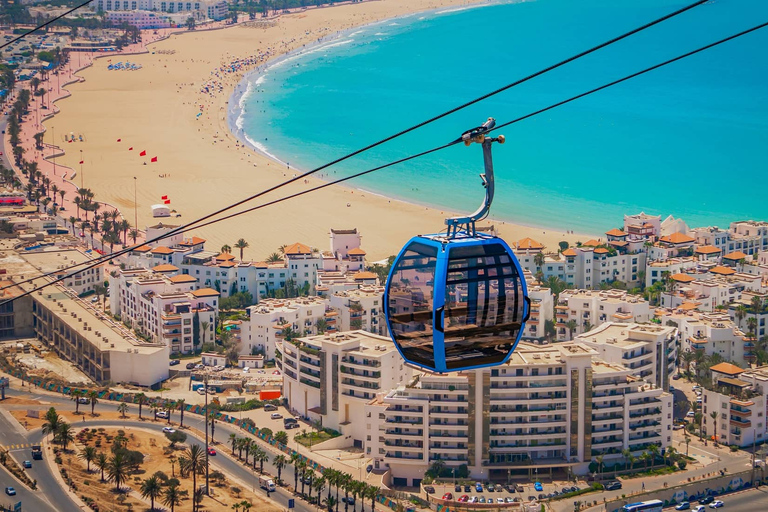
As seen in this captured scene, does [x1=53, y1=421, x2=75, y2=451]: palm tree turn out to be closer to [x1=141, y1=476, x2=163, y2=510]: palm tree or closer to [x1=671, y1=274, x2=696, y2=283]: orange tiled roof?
[x1=141, y1=476, x2=163, y2=510]: palm tree

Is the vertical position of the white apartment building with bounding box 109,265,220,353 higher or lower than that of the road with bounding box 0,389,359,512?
higher

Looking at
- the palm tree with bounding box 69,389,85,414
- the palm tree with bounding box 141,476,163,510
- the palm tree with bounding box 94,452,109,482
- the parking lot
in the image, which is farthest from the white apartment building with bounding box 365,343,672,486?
the palm tree with bounding box 69,389,85,414

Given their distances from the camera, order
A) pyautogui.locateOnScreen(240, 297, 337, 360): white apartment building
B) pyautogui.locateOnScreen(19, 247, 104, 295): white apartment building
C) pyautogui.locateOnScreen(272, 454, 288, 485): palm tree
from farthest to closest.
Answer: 1. pyautogui.locateOnScreen(19, 247, 104, 295): white apartment building
2. pyautogui.locateOnScreen(240, 297, 337, 360): white apartment building
3. pyautogui.locateOnScreen(272, 454, 288, 485): palm tree

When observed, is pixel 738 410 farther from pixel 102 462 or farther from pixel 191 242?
pixel 191 242

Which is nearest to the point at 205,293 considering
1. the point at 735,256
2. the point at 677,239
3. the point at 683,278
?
the point at 683,278

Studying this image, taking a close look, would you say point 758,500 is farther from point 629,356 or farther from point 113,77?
point 113,77

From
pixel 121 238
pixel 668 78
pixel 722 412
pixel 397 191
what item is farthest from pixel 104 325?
pixel 668 78
